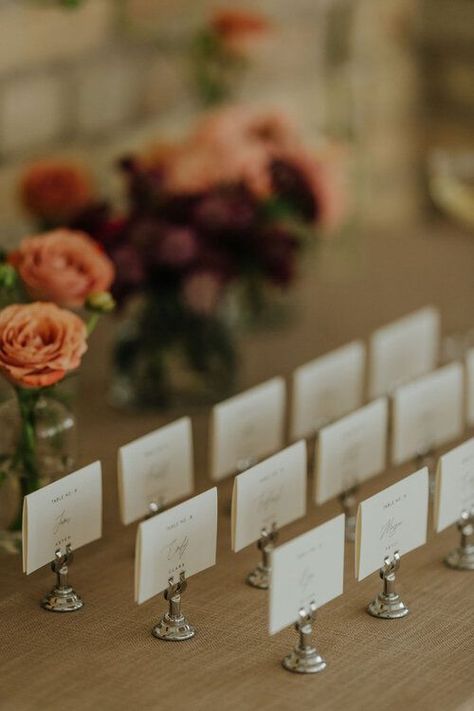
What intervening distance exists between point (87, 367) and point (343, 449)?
2.46ft

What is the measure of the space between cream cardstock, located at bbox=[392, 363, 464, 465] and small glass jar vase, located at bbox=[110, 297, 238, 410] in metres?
0.36

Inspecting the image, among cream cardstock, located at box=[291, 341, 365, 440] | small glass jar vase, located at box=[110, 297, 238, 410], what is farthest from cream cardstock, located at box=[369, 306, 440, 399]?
small glass jar vase, located at box=[110, 297, 238, 410]

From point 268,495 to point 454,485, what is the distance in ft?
0.75

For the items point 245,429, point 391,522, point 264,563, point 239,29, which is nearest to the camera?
point 391,522

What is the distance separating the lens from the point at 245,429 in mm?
1924

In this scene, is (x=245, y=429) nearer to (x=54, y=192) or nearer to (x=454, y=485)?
(x=454, y=485)

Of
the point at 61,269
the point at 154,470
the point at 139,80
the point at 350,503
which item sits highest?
the point at 61,269

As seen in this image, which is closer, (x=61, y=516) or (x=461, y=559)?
(x=61, y=516)

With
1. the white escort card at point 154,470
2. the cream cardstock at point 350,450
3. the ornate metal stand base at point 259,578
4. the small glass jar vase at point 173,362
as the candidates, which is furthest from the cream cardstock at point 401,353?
the ornate metal stand base at point 259,578

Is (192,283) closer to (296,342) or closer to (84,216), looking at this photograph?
(84,216)

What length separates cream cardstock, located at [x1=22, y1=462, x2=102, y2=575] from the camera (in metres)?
1.57

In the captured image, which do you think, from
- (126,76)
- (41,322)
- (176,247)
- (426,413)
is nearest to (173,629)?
(41,322)

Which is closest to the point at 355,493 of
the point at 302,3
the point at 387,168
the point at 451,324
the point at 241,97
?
the point at 451,324

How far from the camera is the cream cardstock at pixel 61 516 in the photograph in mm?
1568
